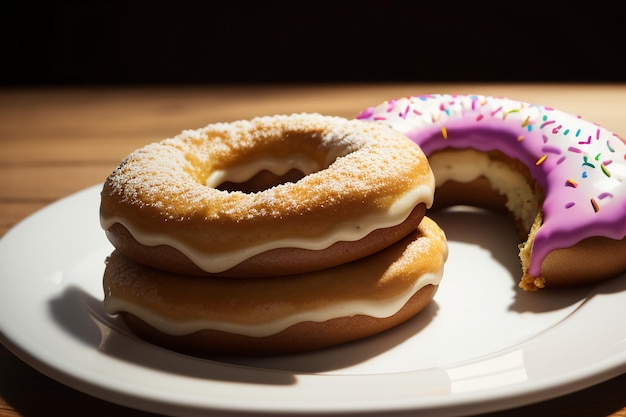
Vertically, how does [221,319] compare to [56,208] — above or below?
above

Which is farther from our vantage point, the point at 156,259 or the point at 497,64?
the point at 497,64

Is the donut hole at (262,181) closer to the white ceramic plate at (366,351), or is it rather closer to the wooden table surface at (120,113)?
the white ceramic plate at (366,351)

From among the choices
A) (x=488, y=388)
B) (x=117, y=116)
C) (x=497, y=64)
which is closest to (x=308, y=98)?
(x=117, y=116)

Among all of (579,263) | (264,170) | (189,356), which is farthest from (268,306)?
(579,263)

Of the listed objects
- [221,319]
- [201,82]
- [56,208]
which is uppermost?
[221,319]

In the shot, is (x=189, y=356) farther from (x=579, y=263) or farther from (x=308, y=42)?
(x=308, y=42)

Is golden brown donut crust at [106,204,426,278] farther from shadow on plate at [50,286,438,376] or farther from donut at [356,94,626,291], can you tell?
donut at [356,94,626,291]

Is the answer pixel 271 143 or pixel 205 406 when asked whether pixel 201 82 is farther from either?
pixel 205 406

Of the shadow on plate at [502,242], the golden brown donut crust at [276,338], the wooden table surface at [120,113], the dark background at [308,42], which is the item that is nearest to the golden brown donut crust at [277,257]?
the golden brown donut crust at [276,338]
